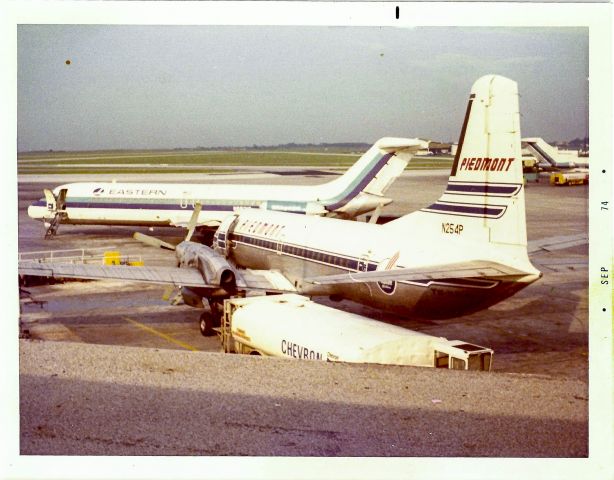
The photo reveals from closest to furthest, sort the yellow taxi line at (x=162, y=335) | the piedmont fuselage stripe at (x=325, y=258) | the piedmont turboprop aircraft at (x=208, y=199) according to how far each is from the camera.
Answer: the piedmont fuselage stripe at (x=325, y=258) < the yellow taxi line at (x=162, y=335) < the piedmont turboprop aircraft at (x=208, y=199)

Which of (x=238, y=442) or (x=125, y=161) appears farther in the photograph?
(x=125, y=161)

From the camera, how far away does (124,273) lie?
21.8 meters

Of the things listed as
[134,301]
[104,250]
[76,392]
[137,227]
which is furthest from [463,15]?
[137,227]

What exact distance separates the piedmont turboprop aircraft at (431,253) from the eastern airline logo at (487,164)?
0.03 meters

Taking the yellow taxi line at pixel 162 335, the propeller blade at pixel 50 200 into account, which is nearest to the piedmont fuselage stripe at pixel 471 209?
the yellow taxi line at pixel 162 335

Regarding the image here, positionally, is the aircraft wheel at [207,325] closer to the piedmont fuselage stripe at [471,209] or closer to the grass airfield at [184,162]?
the piedmont fuselage stripe at [471,209]

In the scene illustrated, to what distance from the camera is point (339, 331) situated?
14.5 meters

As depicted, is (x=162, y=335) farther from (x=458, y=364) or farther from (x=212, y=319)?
(x=458, y=364)

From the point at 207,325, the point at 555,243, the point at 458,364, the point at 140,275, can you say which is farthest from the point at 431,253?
the point at 140,275

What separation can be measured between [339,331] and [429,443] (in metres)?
4.97

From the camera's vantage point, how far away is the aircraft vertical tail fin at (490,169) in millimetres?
16422

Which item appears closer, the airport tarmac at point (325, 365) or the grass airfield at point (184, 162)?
the airport tarmac at point (325, 365)

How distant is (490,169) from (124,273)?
1213cm

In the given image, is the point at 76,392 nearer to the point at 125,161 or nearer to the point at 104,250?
the point at 104,250
